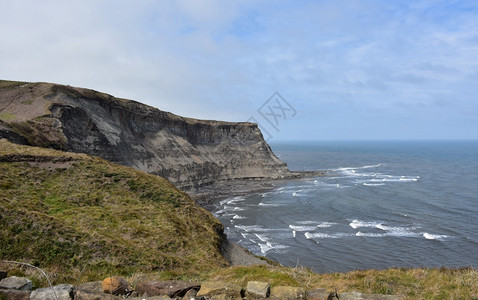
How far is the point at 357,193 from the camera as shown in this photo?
71938 millimetres

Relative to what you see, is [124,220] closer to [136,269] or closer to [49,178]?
[136,269]

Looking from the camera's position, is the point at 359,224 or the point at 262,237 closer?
the point at 262,237

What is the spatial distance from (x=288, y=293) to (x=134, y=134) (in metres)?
71.9

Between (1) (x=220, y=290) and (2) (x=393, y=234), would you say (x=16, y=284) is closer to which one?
(1) (x=220, y=290)

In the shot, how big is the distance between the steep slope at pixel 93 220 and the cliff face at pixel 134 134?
43.4ft

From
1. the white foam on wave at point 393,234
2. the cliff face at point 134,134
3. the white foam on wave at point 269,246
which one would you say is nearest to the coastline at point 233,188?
the cliff face at point 134,134

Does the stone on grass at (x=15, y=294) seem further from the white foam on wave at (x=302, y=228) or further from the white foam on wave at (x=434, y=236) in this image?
the white foam on wave at (x=434, y=236)

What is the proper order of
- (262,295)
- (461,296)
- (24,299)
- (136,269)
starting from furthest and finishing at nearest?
(136,269)
(461,296)
(262,295)
(24,299)

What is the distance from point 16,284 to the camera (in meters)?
7.70

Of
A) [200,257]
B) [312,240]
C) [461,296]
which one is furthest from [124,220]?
[312,240]

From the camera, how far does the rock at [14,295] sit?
718 cm

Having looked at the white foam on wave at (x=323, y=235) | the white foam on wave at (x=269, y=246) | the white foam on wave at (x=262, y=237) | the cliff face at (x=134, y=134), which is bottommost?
the white foam on wave at (x=269, y=246)

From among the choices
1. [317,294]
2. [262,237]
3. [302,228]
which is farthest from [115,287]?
[302,228]

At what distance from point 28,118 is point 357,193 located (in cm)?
6613
